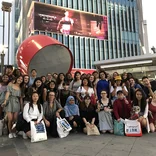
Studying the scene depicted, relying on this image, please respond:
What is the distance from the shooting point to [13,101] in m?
5.47

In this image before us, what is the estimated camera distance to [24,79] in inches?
231

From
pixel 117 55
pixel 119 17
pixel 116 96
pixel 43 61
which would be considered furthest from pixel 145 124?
pixel 119 17

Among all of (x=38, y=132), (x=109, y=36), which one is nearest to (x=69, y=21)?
(x=109, y=36)

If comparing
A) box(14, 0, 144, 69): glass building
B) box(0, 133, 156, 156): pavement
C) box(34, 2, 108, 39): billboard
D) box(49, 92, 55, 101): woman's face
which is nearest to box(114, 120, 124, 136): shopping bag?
box(0, 133, 156, 156): pavement

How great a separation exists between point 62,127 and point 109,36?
1744 inches

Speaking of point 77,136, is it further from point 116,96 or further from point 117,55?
point 117,55

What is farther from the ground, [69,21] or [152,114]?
[69,21]

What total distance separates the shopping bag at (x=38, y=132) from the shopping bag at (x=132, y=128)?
208cm

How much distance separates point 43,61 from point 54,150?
5892 mm

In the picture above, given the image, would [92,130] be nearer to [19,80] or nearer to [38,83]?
[38,83]

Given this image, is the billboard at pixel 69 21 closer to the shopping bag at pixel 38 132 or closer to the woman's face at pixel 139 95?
the woman's face at pixel 139 95

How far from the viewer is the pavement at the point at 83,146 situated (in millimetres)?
3836

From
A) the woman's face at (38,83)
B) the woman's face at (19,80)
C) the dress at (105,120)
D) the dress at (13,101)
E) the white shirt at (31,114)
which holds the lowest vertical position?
the dress at (105,120)

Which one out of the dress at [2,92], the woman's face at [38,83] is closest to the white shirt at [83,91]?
the woman's face at [38,83]
